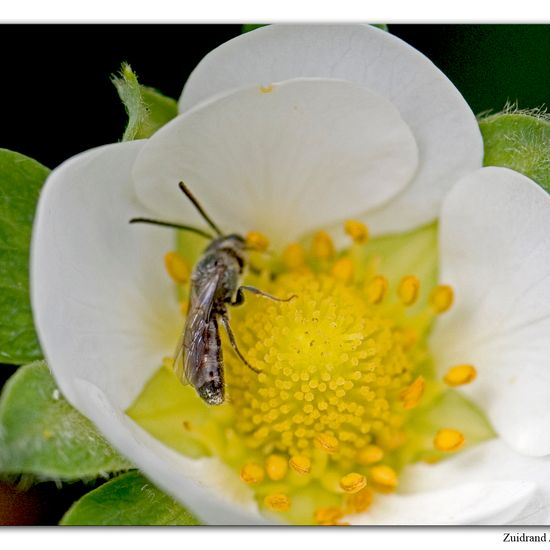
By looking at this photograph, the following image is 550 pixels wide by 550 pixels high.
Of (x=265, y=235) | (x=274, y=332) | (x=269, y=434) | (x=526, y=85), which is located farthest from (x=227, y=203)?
(x=526, y=85)

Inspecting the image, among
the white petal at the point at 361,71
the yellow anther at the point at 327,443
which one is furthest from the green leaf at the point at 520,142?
the yellow anther at the point at 327,443

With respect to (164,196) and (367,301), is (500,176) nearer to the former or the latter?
(367,301)

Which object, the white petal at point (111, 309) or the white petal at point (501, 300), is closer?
the white petal at point (111, 309)

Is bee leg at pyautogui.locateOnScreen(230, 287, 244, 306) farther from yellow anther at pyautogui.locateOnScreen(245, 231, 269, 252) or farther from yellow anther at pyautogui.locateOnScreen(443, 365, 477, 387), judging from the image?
yellow anther at pyautogui.locateOnScreen(443, 365, 477, 387)

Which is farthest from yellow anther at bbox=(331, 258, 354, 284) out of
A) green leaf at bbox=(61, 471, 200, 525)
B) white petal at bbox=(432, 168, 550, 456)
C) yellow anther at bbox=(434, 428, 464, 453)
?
green leaf at bbox=(61, 471, 200, 525)

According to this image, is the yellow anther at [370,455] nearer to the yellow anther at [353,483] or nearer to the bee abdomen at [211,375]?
the yellow anther at [353,483]

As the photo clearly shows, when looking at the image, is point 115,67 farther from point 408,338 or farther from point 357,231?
point 408,338
